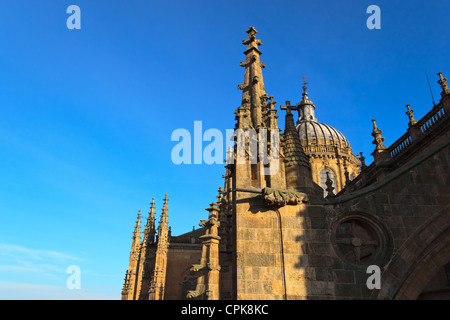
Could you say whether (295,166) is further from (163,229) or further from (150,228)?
(150,228)

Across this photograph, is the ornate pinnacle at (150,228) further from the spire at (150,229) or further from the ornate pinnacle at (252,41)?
the ornate pinnacle at (252,41)

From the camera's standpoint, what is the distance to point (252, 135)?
874 cm

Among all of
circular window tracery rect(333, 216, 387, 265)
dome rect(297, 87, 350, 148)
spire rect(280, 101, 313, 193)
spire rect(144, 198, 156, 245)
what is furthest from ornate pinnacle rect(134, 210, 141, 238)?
circular window tracery rect(333, 216, 387, 265)

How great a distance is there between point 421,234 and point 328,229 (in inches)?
83.3

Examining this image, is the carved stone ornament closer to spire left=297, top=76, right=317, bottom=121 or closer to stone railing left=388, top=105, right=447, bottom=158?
stone railing left=388, top=105, right=447, bottom=158

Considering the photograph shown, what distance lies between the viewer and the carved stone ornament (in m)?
7.25

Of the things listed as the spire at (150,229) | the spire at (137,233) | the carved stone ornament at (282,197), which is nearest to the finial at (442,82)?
the carved stone ornament at (282,197)

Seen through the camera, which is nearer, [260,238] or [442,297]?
[260,238]

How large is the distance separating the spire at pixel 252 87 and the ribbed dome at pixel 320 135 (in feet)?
112

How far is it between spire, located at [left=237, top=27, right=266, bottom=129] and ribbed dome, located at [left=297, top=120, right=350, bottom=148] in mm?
34075

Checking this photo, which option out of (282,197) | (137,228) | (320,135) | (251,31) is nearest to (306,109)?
(320,135)
